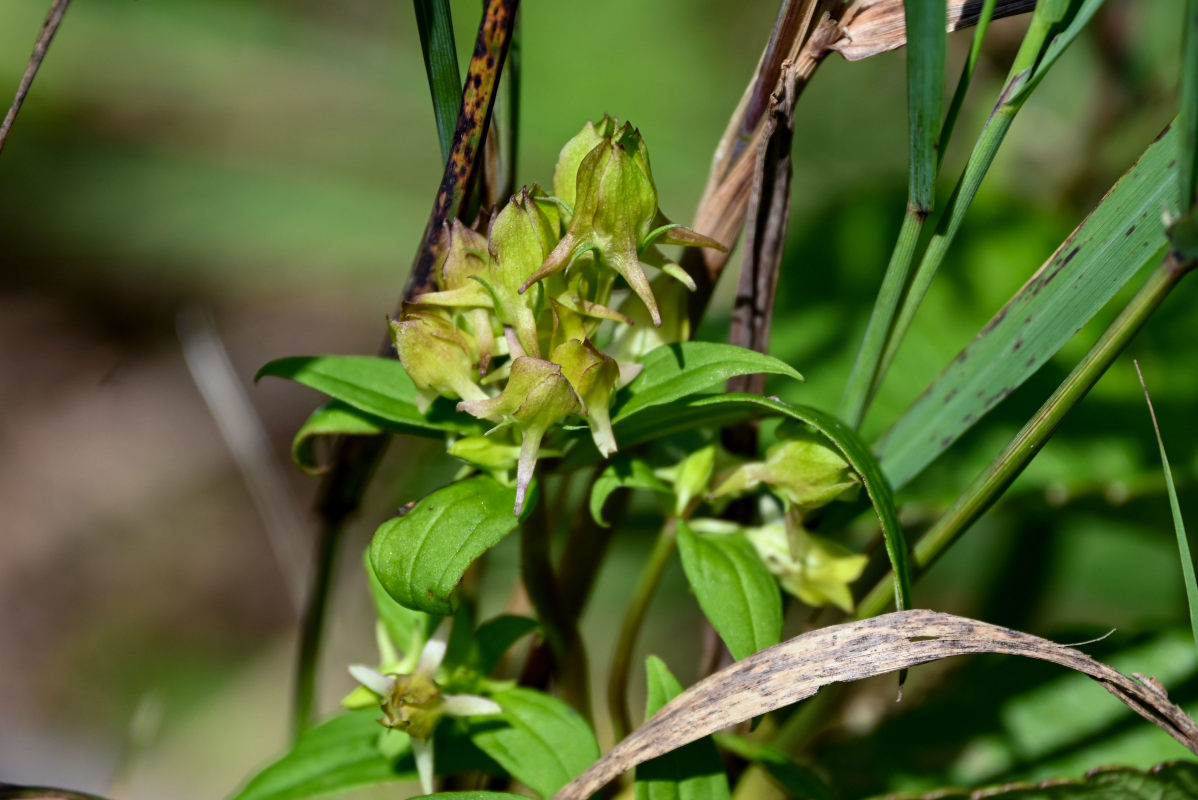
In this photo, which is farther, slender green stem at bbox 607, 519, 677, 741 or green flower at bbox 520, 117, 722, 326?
slender green stem at bbox 607, 519, 677, 741

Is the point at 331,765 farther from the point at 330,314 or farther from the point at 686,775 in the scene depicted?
the point at 330,314

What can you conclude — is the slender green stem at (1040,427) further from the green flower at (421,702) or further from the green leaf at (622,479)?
the green flower at (421,702)

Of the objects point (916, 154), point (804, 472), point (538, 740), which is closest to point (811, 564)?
point (804, 472)

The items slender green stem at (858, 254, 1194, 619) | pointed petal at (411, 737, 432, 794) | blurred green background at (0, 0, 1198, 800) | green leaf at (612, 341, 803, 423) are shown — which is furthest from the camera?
blurred green background at (0, 0, 1198, 800)

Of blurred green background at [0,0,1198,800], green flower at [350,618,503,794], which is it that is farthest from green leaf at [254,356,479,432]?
blurred green background at [0,0,1198,800]

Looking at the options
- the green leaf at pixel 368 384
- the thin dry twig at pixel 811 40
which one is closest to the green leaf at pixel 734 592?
the green leaf at pixel 368 384

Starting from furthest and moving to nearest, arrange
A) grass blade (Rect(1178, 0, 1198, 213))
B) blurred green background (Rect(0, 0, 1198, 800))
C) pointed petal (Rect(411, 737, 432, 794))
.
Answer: blurred green background (Rect(0, 0, 1198, 800)) < pointed petal (Rect(411, 737, 432, 794)) < grass blade (Rect(1178, 0, 1198, 213))

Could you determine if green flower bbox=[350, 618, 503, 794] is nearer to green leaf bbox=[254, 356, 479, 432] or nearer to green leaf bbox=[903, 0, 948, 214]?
green leaf bbox=[254, 356, 479, 432]
